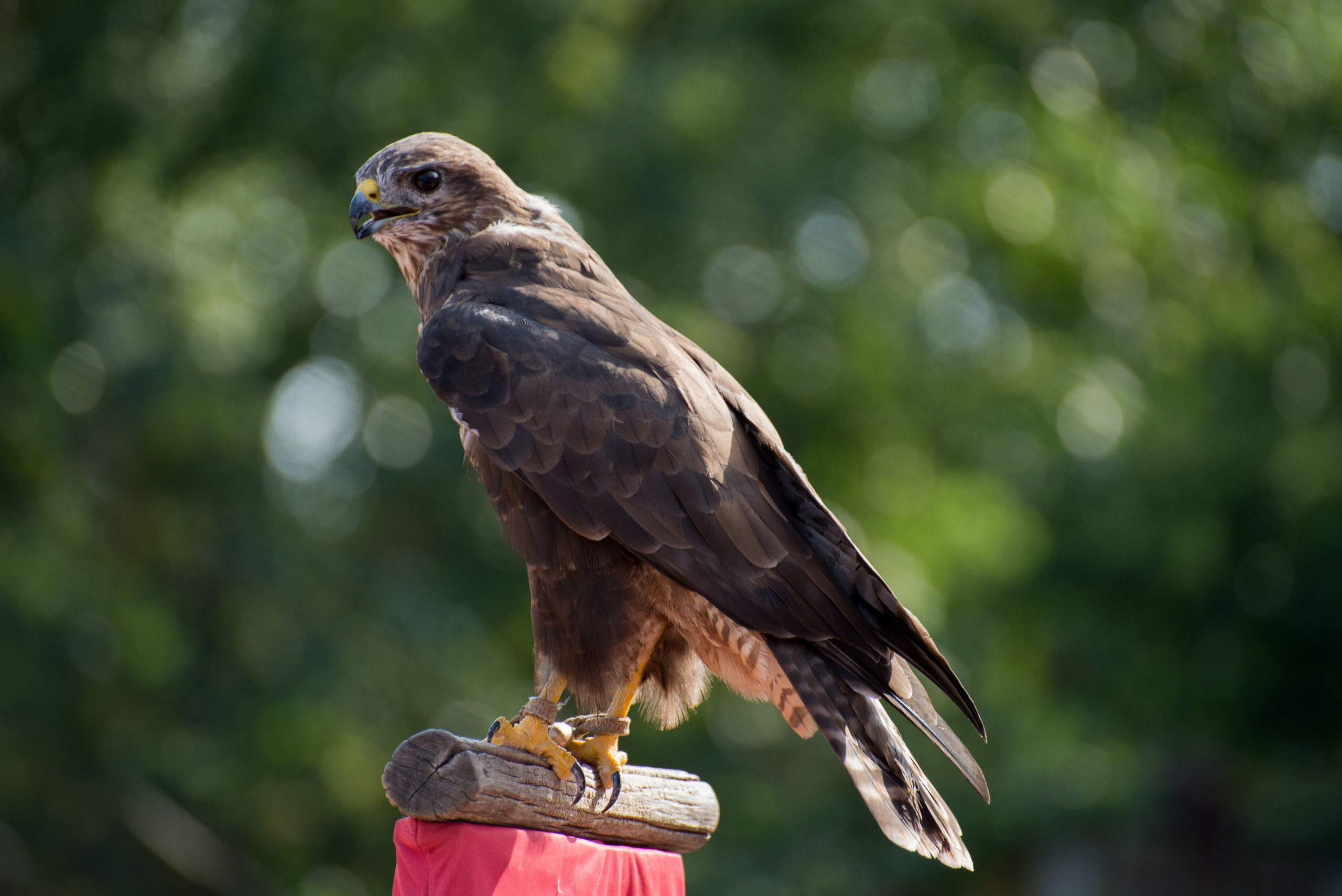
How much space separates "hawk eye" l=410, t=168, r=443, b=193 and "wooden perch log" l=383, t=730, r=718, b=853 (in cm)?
166

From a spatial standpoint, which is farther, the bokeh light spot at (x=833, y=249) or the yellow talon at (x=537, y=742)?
the bokeh light spot at (x=833, y=249)

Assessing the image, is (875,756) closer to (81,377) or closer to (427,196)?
(427,196)

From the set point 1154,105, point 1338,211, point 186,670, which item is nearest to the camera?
point 186,670

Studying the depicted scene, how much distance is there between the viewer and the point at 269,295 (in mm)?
8859

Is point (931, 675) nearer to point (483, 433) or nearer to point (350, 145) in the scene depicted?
point (483, 433)

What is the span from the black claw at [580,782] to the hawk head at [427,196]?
1599 mm

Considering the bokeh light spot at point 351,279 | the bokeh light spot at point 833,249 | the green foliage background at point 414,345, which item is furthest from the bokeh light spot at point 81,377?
the bokeh light spot at point 833,249

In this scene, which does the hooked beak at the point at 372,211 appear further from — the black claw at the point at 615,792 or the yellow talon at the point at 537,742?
the black claw at the point at 615,792

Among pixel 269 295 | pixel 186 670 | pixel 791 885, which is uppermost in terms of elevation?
pixel 269 295

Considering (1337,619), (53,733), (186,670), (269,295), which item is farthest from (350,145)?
(1337,619)

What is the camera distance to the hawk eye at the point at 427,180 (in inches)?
140

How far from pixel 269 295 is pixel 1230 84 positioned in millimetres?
8179

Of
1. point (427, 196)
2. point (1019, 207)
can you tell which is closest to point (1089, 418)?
point (1019, 207)

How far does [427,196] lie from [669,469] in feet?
4.07
